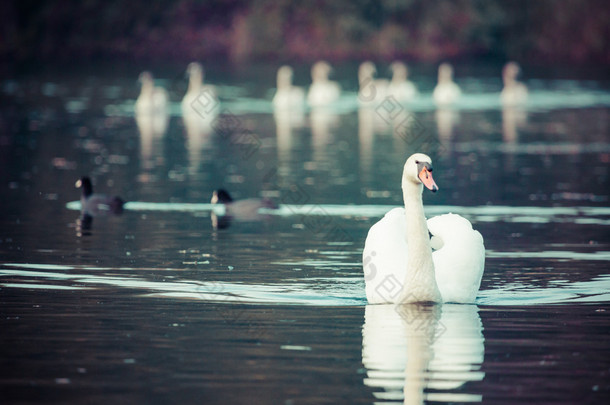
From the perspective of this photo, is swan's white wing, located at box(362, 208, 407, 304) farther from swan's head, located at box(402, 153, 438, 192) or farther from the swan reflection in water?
swan's head, located at box(402, 153, 438, 192)

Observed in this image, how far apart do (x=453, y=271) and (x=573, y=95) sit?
35256 mm

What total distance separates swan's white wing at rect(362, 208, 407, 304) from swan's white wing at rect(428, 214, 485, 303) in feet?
1.11

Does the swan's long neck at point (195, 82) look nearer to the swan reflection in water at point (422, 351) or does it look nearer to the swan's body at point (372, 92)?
the swan's body at point (372, 92)

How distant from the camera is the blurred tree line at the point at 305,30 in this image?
61.9 m

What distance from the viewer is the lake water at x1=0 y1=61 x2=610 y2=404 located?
8.84m

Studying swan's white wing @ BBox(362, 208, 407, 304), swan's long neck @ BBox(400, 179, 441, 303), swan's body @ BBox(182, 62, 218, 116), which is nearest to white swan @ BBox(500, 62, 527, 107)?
swan's body @ BBox(182, 62, 218, 116)

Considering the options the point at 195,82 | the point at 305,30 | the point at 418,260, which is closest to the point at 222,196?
the point at 418,260

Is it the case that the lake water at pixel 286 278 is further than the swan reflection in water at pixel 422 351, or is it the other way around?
the lake water at pixel 286 278

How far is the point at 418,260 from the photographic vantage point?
1103 centimetres

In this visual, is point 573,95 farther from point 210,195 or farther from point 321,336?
point 321,336

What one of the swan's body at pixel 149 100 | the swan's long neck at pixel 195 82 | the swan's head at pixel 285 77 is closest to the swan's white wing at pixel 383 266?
the swan's body at pixel 149 100

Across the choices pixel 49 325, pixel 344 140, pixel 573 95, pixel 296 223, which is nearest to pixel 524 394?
pixel 49 325

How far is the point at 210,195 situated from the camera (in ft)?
66.3

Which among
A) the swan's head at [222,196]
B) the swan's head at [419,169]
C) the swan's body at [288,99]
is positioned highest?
the swan's body at [288,99]
